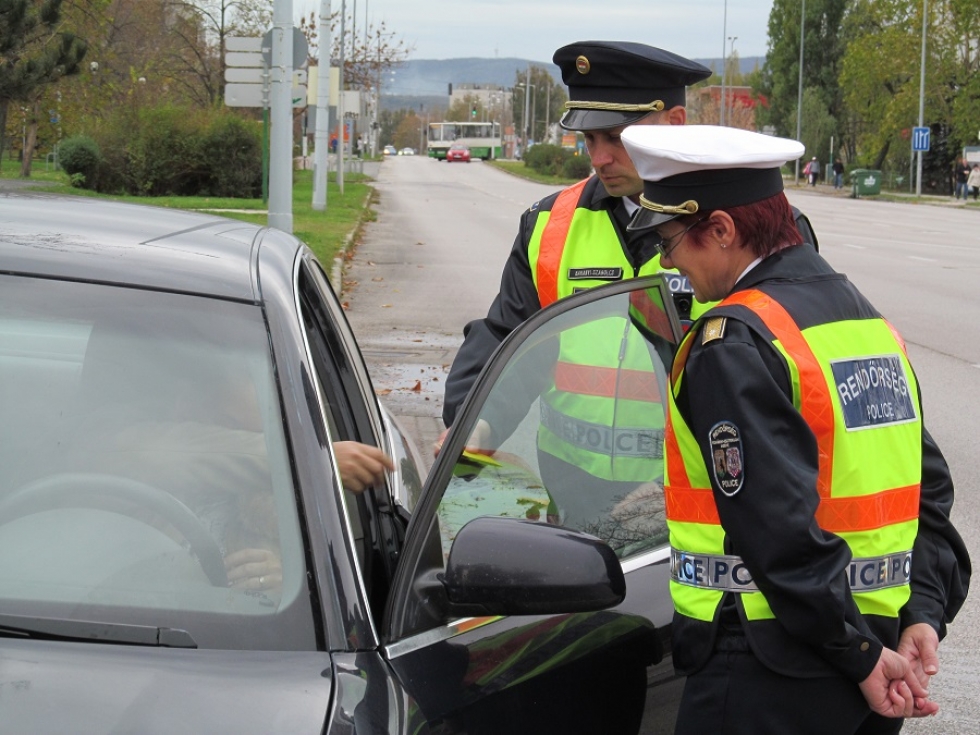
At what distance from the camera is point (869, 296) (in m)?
15.5

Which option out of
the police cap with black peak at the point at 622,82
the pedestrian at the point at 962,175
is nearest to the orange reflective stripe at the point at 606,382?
the police cap with black peak at the point at 622,82

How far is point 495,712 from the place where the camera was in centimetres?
211

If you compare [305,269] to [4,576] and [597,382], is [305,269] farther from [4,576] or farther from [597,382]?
[4,576]

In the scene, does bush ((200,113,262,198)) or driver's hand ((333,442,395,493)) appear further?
bush ((200,113,262,198))

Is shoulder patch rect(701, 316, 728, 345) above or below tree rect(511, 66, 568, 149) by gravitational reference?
below

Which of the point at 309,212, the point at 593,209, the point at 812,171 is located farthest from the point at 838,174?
the point at 593,209

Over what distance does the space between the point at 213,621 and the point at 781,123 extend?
8112 centimetres

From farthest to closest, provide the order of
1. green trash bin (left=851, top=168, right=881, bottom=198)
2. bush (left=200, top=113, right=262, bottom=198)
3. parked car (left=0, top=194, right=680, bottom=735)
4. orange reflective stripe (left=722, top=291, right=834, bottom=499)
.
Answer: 1. green trash bin (left=851, top=168, right=881, bottom=198)
2. bush (left=200, top=113, right=262, bottom=198)
3. orange reflective stripe (left=722, top=291, right=834, bottom=499)
4. parked car (left=0, top=194, right=680, bottom=735)

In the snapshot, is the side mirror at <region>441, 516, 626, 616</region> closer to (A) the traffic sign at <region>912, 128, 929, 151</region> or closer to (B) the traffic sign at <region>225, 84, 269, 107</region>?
(B) the traffic sign at <region>225, 84, 269, 107</region>

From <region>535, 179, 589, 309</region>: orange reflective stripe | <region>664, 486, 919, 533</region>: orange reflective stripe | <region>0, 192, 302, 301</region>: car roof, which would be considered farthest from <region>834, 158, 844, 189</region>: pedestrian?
<region>664, 486, 919, 533</region>: orange reflective stripe

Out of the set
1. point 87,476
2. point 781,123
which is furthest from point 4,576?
point 781,123

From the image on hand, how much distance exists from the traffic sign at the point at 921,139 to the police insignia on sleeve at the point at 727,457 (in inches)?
1927

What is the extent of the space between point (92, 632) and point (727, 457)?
97 centimetres

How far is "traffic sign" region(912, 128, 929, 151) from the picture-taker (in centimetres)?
4806
